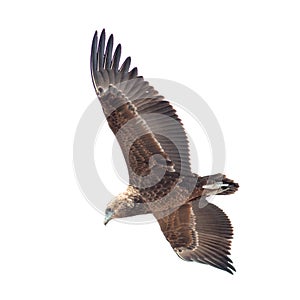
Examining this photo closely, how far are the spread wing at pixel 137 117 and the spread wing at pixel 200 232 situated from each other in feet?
3.35

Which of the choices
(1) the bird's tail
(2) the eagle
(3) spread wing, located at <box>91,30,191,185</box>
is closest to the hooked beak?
(2) the eagle

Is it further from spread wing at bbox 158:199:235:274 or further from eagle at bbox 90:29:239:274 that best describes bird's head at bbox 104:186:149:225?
spread wing at bbox 158:199:235:274

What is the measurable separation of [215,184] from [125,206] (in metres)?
1.45


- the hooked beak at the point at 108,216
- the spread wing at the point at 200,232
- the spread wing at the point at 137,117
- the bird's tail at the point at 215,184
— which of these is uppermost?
the spread wing at the point at 137,117

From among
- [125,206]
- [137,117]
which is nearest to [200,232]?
[125,206]

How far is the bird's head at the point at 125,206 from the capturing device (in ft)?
54.5

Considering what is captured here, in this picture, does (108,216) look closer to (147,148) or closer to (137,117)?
(147,148)

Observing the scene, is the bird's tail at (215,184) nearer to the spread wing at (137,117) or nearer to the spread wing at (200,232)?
the spread wing at (137,117)

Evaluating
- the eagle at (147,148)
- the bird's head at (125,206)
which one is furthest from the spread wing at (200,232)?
the bird's head at (125,206)

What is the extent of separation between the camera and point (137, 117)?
642 inches

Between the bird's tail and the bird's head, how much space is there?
0.96 m

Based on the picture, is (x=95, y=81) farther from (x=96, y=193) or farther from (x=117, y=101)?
(x=96, y=193)

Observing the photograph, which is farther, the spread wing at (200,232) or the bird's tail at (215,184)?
the spread wing at (200,232)

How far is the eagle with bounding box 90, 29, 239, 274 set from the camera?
640 inches
